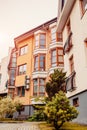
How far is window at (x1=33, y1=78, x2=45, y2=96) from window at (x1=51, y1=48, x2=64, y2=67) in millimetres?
2797

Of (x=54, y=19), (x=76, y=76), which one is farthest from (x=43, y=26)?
(x=76, y=76)

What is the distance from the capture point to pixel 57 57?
24906mm

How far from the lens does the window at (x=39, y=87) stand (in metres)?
24.7

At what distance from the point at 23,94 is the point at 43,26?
10563 millimetres

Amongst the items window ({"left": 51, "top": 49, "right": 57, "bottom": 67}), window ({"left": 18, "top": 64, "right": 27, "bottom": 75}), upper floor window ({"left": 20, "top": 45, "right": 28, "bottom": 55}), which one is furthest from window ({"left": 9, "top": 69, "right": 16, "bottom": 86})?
window ({"left": 51, "top": 49, "right": 57, "bottom": 67})

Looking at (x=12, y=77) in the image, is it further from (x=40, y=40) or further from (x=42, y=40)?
(x=42, y=40)

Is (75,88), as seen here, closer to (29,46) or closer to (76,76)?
(76,76)

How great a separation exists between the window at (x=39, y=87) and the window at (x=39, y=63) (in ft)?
5.30

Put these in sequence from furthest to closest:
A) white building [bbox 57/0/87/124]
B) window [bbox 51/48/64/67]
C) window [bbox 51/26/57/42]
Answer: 1. window [bbox 51/26/57/42]
2. window [bbox 51/48/64/67]
3. white building [bbox 57/0/87/124]

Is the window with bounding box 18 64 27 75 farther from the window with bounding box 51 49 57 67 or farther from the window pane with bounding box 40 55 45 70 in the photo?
the window with bounding box 51 49 57 67

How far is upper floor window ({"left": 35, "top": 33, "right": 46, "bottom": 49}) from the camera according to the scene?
27239mm

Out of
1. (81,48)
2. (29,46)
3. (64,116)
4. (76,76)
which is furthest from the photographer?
(29,46)

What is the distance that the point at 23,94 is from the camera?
1045 inches

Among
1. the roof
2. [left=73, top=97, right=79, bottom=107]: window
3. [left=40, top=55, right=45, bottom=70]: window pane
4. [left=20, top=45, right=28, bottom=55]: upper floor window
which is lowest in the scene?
[left=73, top=97, right=79, bottom=107]: window
